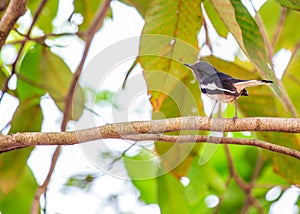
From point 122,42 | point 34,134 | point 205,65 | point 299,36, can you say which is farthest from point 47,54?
point 299,36

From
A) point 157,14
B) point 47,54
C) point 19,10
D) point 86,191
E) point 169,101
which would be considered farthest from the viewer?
point 86,191

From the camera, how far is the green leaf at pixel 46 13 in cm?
Answer: 192

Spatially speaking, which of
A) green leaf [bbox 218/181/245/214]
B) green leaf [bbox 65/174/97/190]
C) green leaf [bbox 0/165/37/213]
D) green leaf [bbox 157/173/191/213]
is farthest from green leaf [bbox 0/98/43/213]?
green leaf [bbox 218/181/245/214]

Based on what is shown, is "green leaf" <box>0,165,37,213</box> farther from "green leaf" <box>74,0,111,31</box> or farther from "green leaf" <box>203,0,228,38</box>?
"green leaf" <box>203,0,228,38</box>

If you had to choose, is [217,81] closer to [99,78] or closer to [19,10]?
[99,78]

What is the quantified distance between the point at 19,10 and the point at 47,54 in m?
0.55

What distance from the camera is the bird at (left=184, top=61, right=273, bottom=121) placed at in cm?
141

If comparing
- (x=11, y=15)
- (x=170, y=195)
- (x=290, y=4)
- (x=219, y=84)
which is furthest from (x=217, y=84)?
(x=11, y=15)

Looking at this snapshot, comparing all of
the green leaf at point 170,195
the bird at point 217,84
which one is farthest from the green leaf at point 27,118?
the bird at point 217,84

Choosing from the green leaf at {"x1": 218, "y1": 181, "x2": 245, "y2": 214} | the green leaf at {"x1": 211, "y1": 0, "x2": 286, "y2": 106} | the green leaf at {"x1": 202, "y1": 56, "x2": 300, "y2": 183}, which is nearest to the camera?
the green leaf at {"x1": 211, "y1": 0, "x2": 286, "y2": 106}

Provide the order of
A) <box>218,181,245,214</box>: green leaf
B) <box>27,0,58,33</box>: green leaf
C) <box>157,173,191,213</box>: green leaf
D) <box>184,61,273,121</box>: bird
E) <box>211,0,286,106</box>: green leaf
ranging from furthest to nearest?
<box>218,181,245,214</box>: green leaf, <box>27,0,58,33</box>: green leaf, <box>157,173,191,213</box>: green leaf, <box>184,61,273,121</box>: bird, <box>211,0,286,106</box>: green leaf

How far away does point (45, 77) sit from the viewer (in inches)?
71.7

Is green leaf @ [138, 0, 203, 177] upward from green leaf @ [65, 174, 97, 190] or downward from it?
upward

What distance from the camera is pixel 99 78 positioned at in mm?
1459
